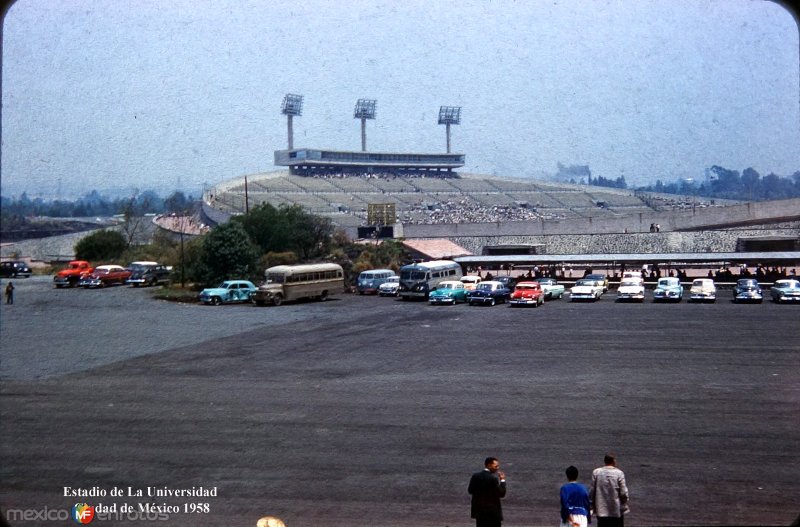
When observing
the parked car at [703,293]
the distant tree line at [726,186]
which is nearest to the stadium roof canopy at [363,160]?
the distant tree line at [726,186]

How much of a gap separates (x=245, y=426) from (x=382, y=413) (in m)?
2.15

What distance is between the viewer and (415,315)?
2695 centimetres

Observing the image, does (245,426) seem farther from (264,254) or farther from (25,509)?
(264,254)

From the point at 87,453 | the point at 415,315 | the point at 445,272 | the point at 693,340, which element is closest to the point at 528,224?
the point at 445,272

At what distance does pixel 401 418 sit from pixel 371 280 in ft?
82.5

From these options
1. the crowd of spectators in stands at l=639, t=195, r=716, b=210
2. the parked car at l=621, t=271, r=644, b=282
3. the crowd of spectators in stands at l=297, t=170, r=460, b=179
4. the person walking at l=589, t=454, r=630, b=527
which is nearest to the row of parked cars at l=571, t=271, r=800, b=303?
the parked car at l=621, t=271, r=644, b=282

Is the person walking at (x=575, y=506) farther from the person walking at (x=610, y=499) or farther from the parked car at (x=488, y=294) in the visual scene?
the parked car at (x=488, y=294)

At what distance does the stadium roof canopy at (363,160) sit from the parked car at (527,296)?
5686cm

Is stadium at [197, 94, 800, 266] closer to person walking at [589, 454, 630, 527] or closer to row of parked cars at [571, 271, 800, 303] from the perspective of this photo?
row of parked cars at [571, 271, 800, 303]

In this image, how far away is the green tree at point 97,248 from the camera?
49.7 metres

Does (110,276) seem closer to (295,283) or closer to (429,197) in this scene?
(295,283)

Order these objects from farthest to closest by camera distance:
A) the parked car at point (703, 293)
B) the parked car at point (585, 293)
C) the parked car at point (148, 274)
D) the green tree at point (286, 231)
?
the green tree at point (286, 231)
the parked car at point (148, 274)
the parked car at point (585, 293)
the parked car at point (703, 293)

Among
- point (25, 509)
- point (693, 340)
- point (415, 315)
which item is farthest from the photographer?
point (415, 315)

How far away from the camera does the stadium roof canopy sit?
3342 inches
